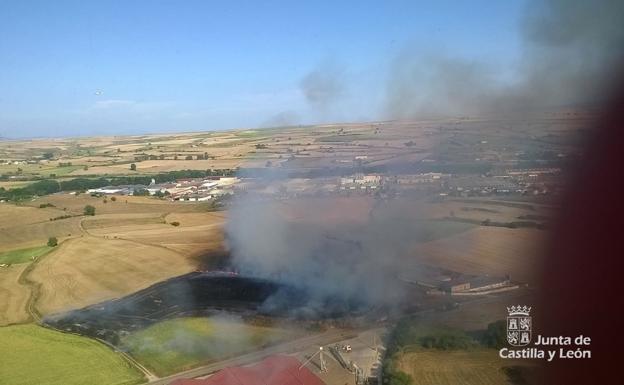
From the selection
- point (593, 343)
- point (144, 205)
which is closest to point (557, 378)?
point (593, 343)

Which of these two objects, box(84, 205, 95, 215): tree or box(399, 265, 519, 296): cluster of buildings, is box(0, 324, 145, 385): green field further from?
box(84, 205, 95, 215): tree

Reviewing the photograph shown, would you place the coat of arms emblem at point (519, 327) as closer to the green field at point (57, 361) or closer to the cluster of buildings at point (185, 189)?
the green field at point (57, 361)

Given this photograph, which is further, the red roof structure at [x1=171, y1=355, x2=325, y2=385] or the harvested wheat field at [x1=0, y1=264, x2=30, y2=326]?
the harvested wheat field at [x1=0, y1=264, x2=30, y2=326]

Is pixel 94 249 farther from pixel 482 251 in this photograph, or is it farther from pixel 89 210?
pixel 482 251

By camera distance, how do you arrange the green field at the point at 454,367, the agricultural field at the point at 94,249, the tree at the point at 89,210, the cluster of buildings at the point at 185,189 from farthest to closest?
the cluster of buildings at the point at 185,189
the tree at the point at 89,210
the agricultural field at the point at 94,249
the green field at the point at 454,367

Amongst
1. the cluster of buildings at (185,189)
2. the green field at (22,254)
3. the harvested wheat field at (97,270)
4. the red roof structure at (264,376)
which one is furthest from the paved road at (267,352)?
the cluster of buildings at (185,189)

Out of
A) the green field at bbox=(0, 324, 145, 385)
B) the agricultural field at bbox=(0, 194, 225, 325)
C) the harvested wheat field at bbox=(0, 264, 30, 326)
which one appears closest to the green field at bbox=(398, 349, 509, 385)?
the green field at bbox=(0, 324, 145, 385)
